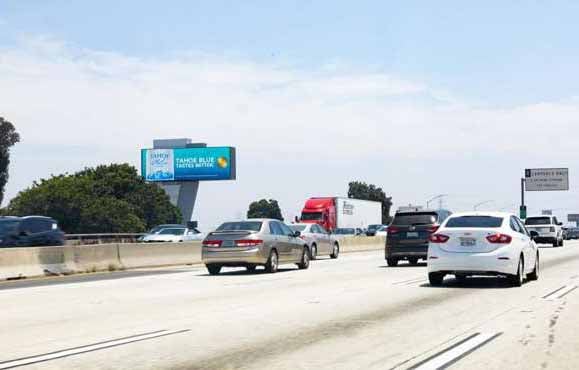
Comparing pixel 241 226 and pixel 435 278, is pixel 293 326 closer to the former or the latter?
pixel 435 278

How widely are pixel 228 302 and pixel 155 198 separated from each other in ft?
304

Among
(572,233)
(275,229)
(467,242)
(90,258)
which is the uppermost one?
(275,229)

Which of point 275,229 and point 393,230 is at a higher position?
point 275,229

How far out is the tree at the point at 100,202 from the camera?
91.6 meters

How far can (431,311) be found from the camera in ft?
45.2

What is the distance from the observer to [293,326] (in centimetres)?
1200

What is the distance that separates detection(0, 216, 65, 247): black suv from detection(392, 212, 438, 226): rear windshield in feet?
37.5

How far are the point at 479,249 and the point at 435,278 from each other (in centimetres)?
126

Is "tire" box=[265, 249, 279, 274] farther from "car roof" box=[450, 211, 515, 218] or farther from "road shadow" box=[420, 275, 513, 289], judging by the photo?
"car roof" box=[450, 211, 515, 218]

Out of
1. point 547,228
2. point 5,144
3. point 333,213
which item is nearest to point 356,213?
point 333,213

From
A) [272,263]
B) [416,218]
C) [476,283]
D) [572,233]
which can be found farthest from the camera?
[572,233]

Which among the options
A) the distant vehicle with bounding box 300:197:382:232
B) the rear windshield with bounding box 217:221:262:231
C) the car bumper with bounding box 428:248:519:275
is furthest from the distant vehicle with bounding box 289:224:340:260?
the distant vehicle with bounding box 300:197:382:232

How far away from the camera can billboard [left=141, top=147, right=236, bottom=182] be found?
11469 cm

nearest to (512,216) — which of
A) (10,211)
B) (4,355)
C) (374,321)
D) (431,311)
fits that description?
(431,311)
